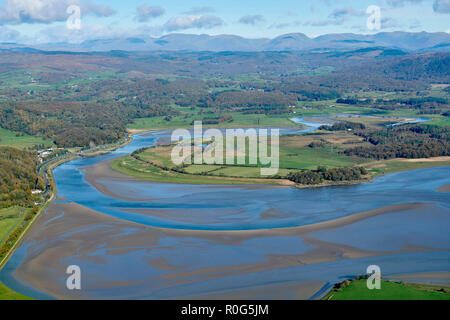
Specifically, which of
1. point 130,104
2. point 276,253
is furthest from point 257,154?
point 130,104

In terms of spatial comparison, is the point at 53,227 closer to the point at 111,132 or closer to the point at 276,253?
the point at 276,253

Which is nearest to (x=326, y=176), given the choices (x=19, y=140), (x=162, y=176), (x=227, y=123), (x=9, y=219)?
(x=162, y=176)

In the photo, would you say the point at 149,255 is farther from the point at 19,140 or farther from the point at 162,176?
the point at 19,140

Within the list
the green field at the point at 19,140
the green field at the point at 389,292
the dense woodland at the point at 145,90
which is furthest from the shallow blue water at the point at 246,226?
the dense woodland at the point at 145,90

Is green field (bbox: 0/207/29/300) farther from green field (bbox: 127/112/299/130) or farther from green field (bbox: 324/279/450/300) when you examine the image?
green field (bbox: 127/112/299/130)

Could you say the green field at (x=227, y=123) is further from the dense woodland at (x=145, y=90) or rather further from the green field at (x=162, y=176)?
the green field at (x=162, y=176)
